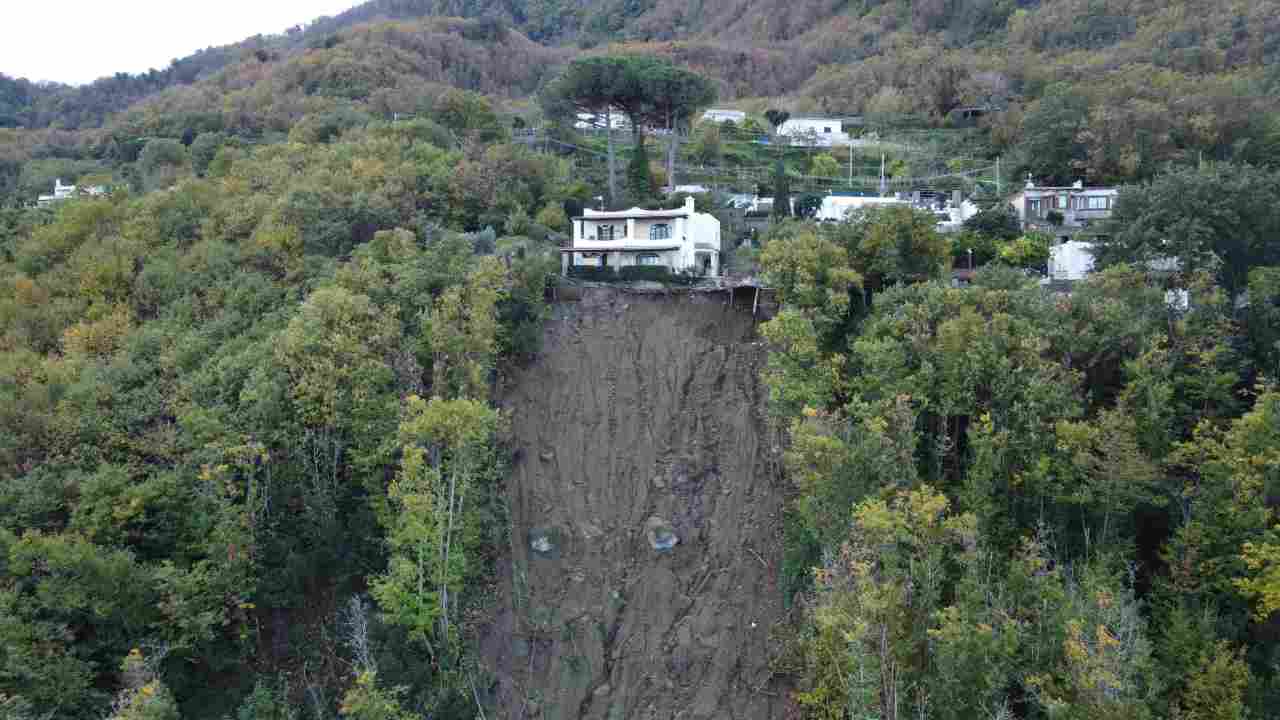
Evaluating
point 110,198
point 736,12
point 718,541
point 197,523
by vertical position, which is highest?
point 736,12

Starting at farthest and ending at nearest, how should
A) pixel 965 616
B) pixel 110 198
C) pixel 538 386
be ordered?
pixel 110 198 < pixel 538 386 < pixel 965 616

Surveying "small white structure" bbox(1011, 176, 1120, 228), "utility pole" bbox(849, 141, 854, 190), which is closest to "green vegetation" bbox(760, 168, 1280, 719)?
"small white structure" bbox(1011, 176, 1120, 228)

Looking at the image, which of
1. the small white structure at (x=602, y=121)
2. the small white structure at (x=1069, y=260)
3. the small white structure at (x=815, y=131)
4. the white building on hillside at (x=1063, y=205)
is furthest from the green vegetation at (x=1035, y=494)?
the small white structure at (x=815, y=131)

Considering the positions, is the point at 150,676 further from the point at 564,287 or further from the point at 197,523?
the point at 564,287

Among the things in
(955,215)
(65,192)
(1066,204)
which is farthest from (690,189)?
(65,192)

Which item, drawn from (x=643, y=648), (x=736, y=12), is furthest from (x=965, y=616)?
(x=736, y=12)

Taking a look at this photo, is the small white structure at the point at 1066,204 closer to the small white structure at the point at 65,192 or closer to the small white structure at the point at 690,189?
the small white structure at the point at 690,189

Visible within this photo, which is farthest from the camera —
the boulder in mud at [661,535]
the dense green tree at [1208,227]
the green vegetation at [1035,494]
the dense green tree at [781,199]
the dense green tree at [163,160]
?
the dense green tree at [163,160]
